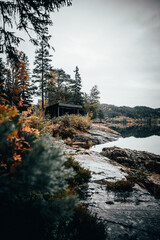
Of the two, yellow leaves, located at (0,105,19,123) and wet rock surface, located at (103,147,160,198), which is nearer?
yellow leaves, located at (0,105,19,123)

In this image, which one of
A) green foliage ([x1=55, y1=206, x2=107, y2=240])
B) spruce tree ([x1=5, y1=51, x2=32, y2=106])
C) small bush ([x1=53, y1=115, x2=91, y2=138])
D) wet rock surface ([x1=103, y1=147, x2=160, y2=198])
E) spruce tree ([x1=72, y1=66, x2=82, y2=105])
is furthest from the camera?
spruce tree ([x1=72, y1=66, x2=82, y2=105])

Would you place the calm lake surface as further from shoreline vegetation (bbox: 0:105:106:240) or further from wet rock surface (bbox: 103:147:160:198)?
shoreline vegetation (bbox: 0:105:106:240)

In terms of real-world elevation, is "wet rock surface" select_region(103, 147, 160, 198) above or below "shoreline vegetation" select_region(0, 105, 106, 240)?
below

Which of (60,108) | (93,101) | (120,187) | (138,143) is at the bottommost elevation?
(138,143)

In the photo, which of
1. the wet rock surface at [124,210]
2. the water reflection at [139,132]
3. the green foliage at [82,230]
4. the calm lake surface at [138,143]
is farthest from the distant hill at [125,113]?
the green foliage at [82,230]

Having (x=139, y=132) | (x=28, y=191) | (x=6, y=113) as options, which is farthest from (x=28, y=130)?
(x=139, y=132)

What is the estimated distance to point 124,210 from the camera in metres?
2.79

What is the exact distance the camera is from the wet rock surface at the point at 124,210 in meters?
2.17

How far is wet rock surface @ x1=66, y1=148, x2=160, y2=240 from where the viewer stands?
2.17 metres

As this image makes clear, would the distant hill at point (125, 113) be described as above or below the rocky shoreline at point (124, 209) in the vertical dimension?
above

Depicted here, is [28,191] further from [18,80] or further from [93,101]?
[93,101]

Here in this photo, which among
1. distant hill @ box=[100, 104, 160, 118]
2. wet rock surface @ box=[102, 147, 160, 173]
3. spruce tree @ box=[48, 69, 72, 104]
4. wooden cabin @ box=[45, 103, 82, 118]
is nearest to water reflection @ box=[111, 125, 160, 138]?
wooden cabin @ box=[45, 103, 82, 118]

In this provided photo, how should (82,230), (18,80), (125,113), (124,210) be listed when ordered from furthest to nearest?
(125,113) → (18,80) → (124,210) → (82,230)

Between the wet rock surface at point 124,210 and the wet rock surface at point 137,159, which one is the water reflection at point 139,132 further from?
the wet rock surface at point 124,210
